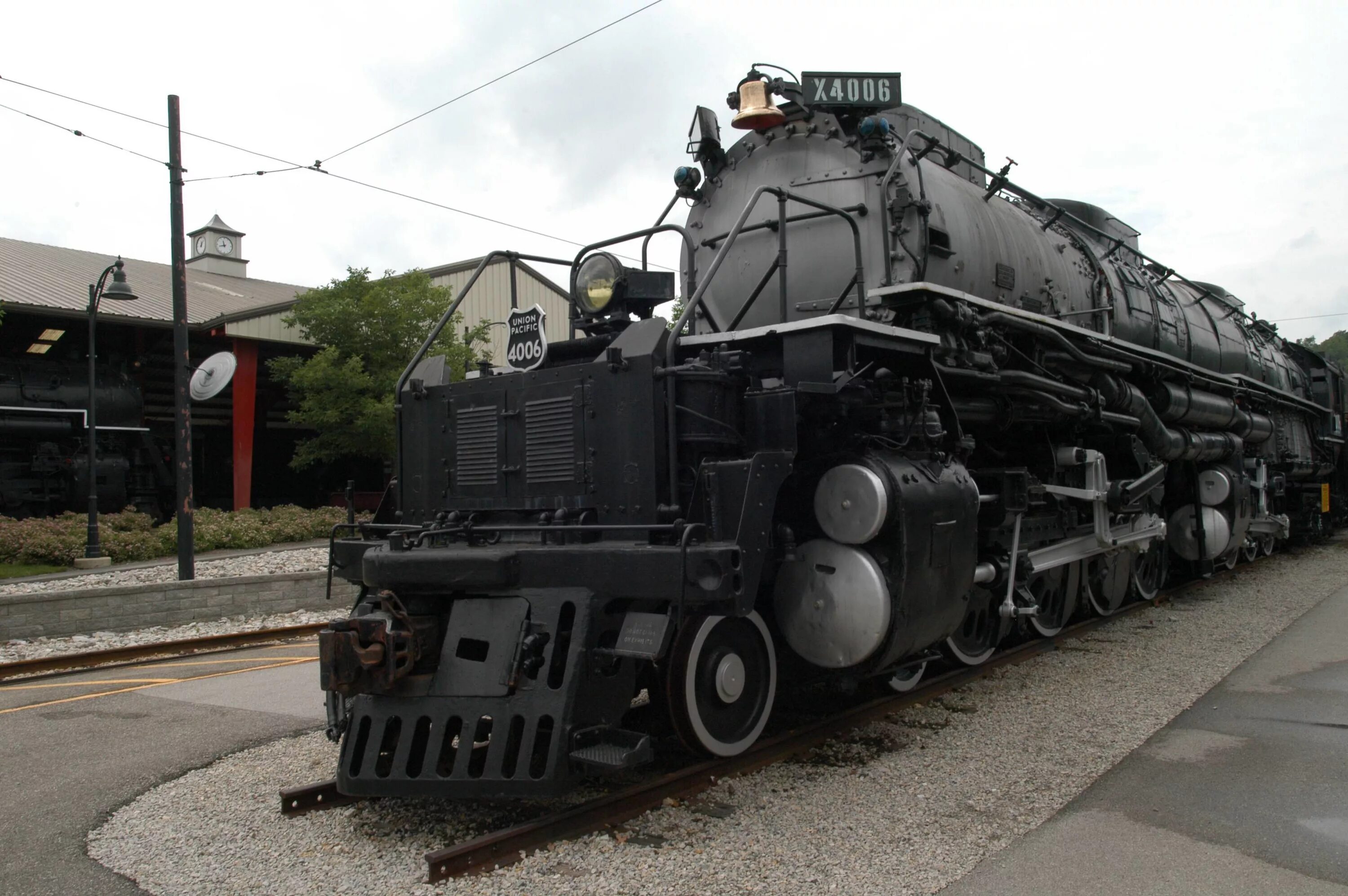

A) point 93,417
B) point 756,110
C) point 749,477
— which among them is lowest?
point 749,477

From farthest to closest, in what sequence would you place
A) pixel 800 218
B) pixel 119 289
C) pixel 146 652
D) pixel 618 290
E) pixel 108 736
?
pixel 119 289 < pixel 146 652 < pixel 108 736 < pixel 800 218 < pixel 618 290

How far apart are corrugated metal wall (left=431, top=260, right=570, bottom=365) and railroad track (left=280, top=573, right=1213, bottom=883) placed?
19319 mm

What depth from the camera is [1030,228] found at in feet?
26.2

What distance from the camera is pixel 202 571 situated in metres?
14.2

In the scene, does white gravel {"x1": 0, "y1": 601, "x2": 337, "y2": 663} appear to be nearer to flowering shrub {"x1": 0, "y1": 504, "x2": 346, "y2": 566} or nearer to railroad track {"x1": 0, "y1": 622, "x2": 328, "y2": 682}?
railroad track {"x1": 0, "y1": 622, "x2": 328, "y2": 682}

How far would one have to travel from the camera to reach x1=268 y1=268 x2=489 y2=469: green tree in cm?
2003

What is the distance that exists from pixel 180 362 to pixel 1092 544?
11.1m

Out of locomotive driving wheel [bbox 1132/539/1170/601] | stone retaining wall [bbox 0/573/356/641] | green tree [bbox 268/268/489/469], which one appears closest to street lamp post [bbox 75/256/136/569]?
stone retaining wall [bbox 0/573/356/641]

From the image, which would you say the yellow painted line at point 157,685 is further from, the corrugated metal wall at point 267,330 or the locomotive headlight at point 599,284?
the corrugated metal wall at point 267,330

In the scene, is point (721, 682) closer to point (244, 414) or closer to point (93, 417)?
point (93, 417)

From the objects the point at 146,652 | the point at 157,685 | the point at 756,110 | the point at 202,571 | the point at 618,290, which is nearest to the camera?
the point at 618,290

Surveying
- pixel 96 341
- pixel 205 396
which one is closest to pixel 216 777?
pixel 205 396

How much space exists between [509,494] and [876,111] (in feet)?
11.7

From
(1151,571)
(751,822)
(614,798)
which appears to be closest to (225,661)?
(614,798)
